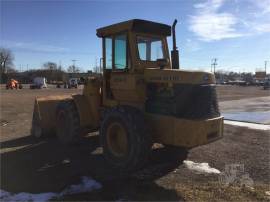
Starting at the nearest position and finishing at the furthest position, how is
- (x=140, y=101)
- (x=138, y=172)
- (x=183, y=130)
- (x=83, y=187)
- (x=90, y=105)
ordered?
(x=83, y=187)
(x=183, y=130)
(x=138, y=172)
(x=140, y=101)
(x=90, y=105)

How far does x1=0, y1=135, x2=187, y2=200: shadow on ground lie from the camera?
6242mm

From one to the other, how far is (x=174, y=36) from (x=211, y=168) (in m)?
3.01

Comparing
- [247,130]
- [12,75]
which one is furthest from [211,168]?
[12,75]

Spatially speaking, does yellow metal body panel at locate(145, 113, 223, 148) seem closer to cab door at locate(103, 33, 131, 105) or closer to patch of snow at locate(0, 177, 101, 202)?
cab door at locate(103, 33, 131, 105)

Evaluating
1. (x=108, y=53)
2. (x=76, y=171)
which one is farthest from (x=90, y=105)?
(x=76, y=171)

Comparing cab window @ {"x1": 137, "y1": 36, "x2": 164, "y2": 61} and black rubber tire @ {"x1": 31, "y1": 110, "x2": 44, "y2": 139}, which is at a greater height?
cab window @ {"x1": 137, "y1": 36, "x2": 164, "y2": 61}

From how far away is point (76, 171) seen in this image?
7.43 m

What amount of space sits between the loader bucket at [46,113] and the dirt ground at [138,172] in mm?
378

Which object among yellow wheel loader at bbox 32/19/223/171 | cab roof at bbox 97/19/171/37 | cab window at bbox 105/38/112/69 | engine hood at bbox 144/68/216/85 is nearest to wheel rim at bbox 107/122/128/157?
yellow wheel loader at bbox 32/19/223/171

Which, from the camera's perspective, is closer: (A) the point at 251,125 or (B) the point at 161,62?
(B) the point at 161,62

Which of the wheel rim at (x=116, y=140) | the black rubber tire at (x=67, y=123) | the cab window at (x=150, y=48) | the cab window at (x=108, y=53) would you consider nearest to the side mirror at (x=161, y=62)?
the cab window at (x=150, y=48)

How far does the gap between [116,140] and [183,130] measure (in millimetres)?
1735

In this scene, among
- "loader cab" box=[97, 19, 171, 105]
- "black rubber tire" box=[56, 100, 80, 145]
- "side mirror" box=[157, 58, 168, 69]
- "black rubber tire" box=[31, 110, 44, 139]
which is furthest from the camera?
"black rubber tire" box=[31, 110, 44, 139]

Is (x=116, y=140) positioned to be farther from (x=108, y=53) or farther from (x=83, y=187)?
(x=108, y=53)
